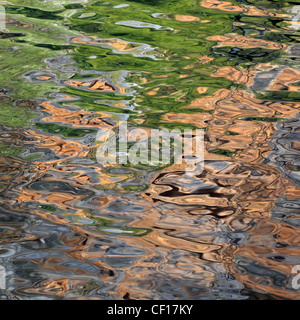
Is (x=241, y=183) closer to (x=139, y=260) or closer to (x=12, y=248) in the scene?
(x=139, y=260)

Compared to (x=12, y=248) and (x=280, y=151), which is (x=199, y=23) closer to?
(x=280, y=151)

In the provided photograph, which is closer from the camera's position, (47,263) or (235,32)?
(47,263)

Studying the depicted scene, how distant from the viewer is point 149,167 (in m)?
2.03

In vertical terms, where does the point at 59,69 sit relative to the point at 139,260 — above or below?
above

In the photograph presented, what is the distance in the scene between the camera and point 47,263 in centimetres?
154

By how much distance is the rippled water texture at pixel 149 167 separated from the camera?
4.95ft

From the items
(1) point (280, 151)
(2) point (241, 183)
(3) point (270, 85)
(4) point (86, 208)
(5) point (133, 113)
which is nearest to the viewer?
(4) point (86, 208)

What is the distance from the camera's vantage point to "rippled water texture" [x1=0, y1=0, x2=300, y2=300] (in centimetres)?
151

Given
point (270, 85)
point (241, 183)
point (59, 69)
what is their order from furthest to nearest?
point (59, 69), point (270, 85), point (241, 183)

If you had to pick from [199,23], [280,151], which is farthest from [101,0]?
[280,151]
